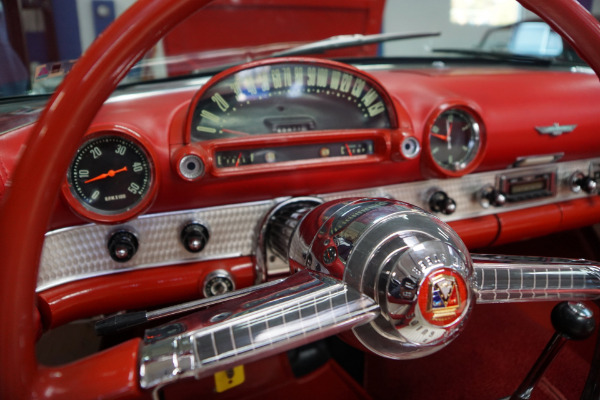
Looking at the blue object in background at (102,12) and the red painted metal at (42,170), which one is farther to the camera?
the blue object in background at (102,12)

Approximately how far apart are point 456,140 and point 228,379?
101 cm

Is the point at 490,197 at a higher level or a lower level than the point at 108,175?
lower

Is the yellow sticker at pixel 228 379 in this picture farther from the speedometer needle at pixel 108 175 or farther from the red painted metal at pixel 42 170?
the red painted metal at pixel 42 170

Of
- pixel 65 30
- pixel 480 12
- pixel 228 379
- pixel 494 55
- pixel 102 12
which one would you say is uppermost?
pixel 480 12

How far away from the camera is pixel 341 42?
1572mm

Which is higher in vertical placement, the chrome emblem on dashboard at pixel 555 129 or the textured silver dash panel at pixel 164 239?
the chrome emblem on dashboard at pixel 555 129

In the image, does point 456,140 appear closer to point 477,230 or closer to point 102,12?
point 477,230

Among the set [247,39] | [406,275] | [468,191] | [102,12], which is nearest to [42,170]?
[406,275]

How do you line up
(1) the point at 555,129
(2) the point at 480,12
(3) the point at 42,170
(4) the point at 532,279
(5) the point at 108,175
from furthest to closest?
(2) the point at 480,12, (1) the point at 555,129, (5) the point at 108,175, (4) the point at 532,279, (3) the point at 42,170

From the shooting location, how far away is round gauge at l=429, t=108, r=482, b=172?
4.10ft

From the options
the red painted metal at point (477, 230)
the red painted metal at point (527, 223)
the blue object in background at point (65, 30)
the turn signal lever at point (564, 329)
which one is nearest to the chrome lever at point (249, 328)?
the turn signal lever at point (564, 329)

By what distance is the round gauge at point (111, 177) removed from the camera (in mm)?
944

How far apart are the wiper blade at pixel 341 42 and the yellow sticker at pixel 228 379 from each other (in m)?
1.03

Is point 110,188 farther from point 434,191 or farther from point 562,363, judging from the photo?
point 562,363
